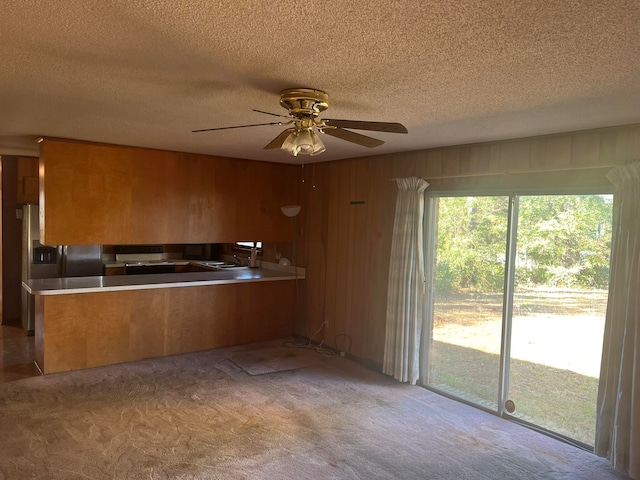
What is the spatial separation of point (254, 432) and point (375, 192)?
2723 millimetres

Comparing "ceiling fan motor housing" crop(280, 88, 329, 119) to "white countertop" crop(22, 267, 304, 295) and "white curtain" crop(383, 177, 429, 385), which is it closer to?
"white curtain" crop(383, 177, 429, 385)

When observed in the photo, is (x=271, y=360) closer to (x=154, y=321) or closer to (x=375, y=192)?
(x=154, y=321)

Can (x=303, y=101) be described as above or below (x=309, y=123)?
above

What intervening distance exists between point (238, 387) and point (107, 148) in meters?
2.72

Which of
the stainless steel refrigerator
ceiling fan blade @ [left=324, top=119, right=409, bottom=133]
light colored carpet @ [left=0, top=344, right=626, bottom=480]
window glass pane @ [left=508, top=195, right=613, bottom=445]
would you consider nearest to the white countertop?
the stainless steel refrigerator

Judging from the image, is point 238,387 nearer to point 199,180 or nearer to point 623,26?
point 199,180

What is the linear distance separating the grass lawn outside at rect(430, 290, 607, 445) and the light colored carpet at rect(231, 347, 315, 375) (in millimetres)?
1525

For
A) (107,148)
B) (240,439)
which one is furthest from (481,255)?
(107,148)

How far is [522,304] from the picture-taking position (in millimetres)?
3881

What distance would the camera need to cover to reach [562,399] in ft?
12.0

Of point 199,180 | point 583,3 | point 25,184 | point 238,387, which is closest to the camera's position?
point 583,3

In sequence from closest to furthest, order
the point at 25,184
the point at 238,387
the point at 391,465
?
the point at 391,465 → the point at 238,387 → the point at 25,184

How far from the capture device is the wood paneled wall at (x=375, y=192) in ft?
11.3

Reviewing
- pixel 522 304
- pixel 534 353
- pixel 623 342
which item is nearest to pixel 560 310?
pixel 522 304
